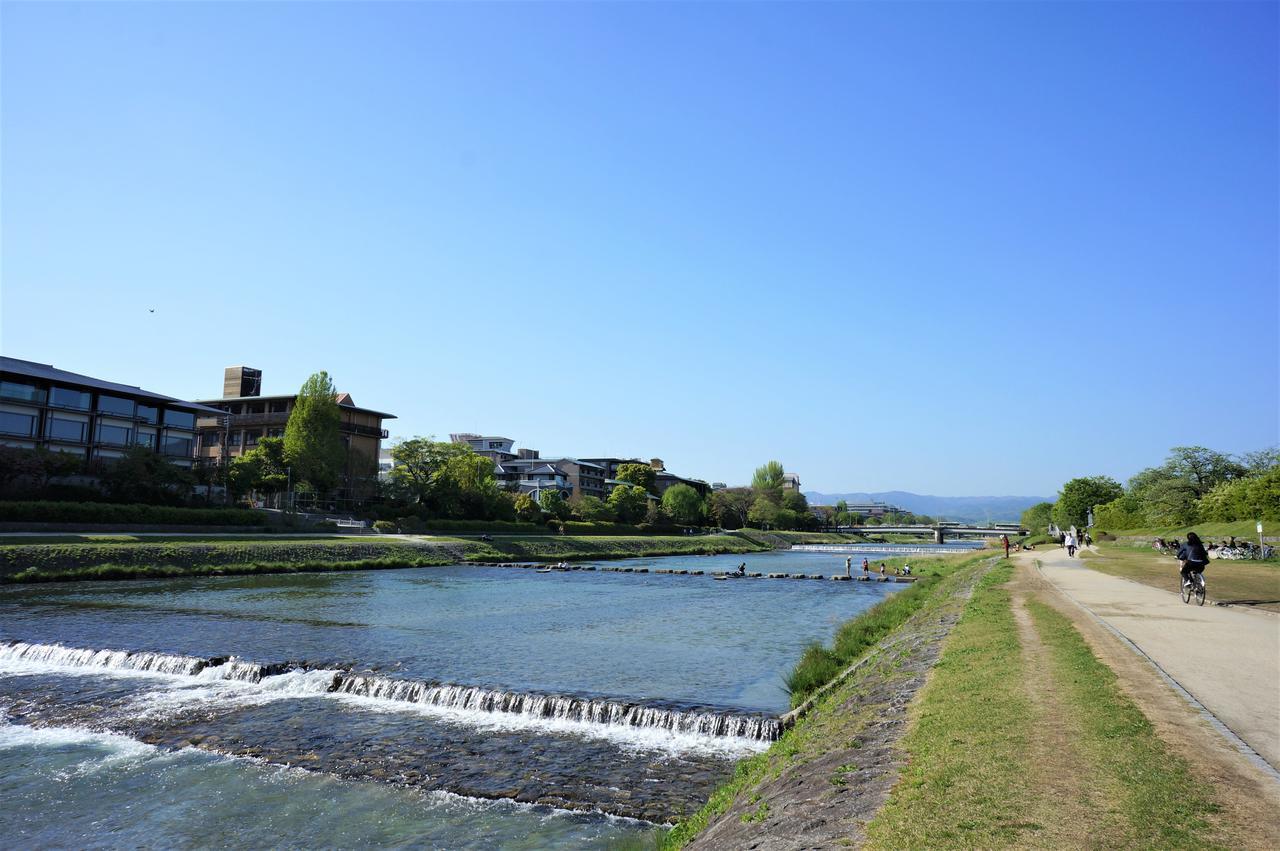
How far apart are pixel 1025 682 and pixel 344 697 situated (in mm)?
15429

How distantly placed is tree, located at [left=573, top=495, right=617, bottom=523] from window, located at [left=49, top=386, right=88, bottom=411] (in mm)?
62190

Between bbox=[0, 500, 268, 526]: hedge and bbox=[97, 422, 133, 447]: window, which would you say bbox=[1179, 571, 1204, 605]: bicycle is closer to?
bbox=[0, 500, 268, 526]: hedge

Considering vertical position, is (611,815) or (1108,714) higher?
(1108,714)

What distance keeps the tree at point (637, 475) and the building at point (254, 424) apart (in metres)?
68.2

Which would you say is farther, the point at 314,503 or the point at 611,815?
the point at 314,503

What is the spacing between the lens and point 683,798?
12.4m

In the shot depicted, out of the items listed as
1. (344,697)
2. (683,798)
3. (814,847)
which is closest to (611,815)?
(683,798)

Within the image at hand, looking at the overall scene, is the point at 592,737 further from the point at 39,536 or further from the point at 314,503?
the point at 314,503

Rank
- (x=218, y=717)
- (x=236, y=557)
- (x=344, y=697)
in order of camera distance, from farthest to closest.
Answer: (x=236, y=557) → (x=344, y=697) → (x=218, y=717)

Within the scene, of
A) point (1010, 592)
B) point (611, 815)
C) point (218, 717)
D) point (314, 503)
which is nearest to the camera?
point (611, 815)

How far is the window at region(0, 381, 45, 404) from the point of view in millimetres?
68688

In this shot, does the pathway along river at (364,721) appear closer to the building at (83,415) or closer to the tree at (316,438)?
the building at (83,415)

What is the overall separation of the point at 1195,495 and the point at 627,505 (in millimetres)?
77290

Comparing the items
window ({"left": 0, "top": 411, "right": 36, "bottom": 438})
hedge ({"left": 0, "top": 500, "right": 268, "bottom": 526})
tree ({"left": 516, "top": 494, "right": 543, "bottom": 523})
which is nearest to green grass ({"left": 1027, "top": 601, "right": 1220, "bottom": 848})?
hedge ({"left": 0, "top": 500, "right": 268, "bottom": 526})
